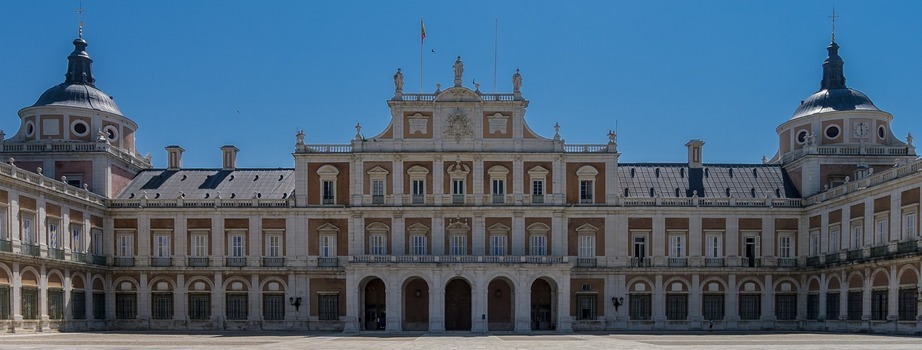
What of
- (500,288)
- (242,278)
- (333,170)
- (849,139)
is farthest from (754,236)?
(242,278)

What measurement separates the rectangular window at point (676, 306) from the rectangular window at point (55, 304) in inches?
1501

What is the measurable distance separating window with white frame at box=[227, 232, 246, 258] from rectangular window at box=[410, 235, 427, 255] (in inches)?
448

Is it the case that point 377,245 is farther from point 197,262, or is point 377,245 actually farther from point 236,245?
point 197,262

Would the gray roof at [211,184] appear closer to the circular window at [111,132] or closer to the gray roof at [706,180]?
the circular window at [111,132]

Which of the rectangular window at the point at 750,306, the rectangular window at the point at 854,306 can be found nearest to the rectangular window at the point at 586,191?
the rectangular window at the point at 750,306

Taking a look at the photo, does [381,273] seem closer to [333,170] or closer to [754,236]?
[333,170]

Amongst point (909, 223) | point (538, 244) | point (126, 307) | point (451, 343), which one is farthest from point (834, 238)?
point (126, 307)

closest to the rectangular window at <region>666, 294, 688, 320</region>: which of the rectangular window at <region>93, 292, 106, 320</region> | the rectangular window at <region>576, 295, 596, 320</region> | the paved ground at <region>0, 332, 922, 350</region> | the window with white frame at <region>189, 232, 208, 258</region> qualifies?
the rectangular window at <region>576, 295, 596, 320</region>

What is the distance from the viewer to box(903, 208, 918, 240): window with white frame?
2060 inches

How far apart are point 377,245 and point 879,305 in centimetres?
3082

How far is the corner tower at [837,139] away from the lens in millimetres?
67688

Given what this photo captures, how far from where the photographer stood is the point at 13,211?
54.4 meters

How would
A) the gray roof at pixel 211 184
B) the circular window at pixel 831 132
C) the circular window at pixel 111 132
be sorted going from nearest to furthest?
the circular window at pixel 831 132 → the circular window at pixel 111 132 → the gray roof at pixel 211 184

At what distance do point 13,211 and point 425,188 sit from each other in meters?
25.1
